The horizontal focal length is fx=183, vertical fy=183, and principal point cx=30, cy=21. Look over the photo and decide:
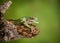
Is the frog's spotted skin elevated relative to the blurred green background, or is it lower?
lower

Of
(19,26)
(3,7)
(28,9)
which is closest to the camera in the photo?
(3,7)

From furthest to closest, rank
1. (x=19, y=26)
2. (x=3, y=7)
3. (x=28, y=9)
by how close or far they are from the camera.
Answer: (x=28, y=9) < (x=19, y=26) < (x=3, y=7)

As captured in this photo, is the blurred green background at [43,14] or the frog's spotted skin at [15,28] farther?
the blurred green background at [43,14]

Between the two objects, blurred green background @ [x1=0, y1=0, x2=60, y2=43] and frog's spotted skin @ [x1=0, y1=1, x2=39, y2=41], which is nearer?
frog's spotted skin @ [x1=0, y1=1, x2=39, y2=41]

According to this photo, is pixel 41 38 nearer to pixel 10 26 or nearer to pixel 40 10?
pixel 40 10

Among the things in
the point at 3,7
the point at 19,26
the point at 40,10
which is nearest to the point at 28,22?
the point at 19,26

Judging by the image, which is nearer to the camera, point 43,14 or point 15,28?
point 15,28

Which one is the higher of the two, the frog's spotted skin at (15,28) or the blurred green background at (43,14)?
the blurred green background at (43,14)

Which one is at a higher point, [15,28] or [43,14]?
[43,14]
